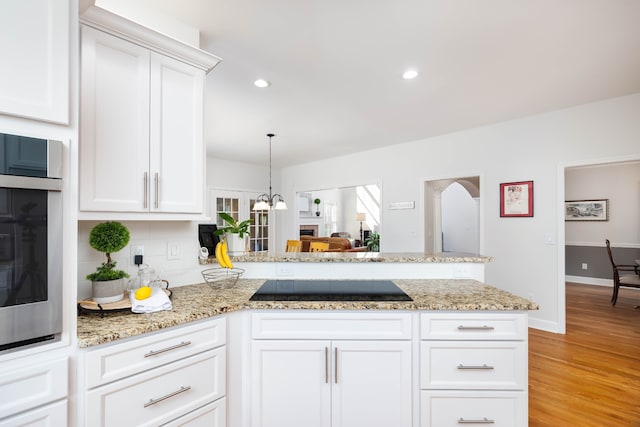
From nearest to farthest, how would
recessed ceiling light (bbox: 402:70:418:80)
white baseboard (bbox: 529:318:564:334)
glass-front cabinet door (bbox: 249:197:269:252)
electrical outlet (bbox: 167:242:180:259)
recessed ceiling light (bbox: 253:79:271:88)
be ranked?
electrical outlet (bbox: 167:242:180:259) < recessed ceiling light (bbox: 402:70:418:80) < recessed ceiling light (bbox: 253:79:271:88) < white baseboard (bbox: 529:318:564:334) < glass-front cabinet door (bbox: 249:197:269:252)

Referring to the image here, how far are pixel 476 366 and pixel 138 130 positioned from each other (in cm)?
208

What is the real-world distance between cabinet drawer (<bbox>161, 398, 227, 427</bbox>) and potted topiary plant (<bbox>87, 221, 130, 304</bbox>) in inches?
25.8

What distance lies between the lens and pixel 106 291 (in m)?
1.55

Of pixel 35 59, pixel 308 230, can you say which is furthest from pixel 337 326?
pixel 308 230

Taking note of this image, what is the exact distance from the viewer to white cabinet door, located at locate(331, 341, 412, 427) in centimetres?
162

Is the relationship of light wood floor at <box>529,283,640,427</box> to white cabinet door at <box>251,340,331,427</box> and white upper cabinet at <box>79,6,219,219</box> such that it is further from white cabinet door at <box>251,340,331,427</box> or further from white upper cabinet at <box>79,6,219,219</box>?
white upper cabinet at <box>79,6,219,219</box>

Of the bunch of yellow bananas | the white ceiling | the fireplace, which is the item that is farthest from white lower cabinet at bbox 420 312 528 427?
the fireplace

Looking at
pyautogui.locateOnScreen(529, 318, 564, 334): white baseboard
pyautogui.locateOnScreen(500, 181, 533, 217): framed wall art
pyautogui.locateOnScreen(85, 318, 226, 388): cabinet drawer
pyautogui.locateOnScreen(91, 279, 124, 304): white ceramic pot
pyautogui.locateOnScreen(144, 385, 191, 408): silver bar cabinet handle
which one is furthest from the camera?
pyautogui.locateOnScreen(500, 181, 533, 217): framed wall art

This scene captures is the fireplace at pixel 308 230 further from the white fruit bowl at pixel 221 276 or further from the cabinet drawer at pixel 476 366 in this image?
the cabinet drawer at pixel 476 366

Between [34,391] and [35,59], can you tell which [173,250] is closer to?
[34,391]

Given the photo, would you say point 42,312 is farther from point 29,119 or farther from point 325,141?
point 325,141

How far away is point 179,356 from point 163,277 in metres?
0.70

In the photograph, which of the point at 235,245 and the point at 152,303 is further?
the point at 235,245

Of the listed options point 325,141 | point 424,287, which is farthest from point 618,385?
point 325,141
